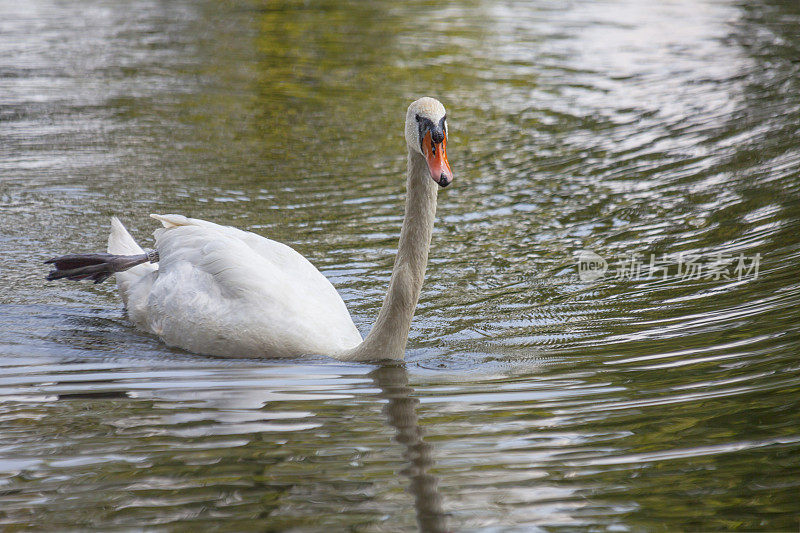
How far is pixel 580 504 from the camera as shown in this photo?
4328 mm

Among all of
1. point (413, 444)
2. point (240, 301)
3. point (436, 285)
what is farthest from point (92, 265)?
point (413, 444)

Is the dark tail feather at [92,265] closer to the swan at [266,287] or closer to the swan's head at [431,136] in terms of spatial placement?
the swan at [266,287]

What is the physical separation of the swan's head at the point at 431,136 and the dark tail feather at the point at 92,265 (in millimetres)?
2639

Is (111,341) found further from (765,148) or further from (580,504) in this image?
(765,148)

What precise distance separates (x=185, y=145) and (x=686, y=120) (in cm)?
624

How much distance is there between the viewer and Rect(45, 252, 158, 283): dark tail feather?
761cm

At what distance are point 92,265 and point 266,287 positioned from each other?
178 centimetres

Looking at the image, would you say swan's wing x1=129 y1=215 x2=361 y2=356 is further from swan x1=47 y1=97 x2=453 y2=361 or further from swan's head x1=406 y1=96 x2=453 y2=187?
swan's head x1=406 y1=96 x2=453 y2=187

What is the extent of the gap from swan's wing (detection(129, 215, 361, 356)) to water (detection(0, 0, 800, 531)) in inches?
7.0

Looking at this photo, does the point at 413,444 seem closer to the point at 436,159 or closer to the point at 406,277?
the point at 406,277

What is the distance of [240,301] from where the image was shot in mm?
6633

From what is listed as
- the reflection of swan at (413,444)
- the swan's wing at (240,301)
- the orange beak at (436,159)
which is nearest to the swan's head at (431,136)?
the orange beak at (436,159)

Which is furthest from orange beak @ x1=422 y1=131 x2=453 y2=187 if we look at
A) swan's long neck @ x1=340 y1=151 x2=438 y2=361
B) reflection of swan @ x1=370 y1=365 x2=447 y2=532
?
reflection of swan @ x1=370 y1=365 x2=447 y2=532

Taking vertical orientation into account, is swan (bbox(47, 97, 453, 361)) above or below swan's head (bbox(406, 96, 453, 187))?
below
